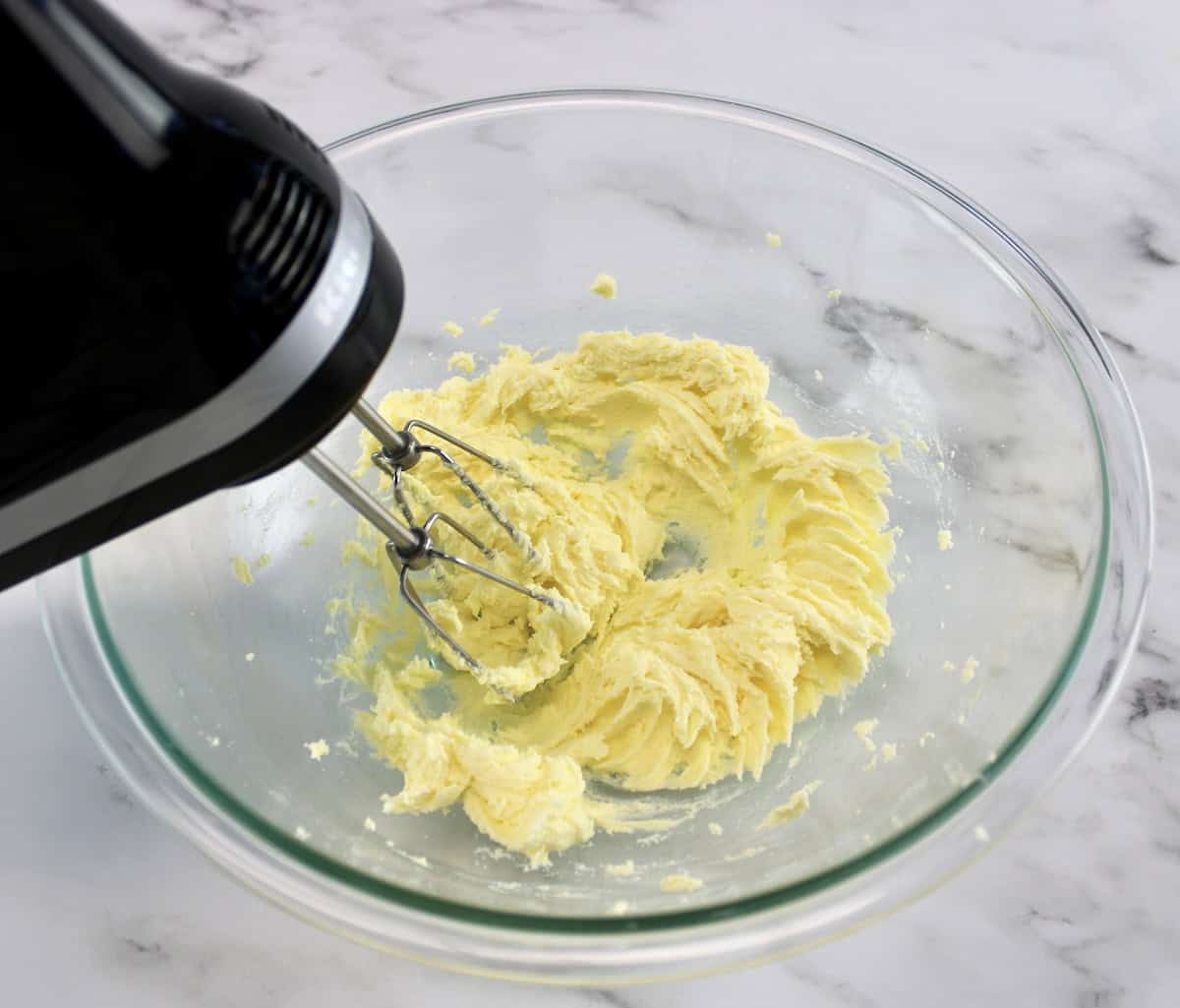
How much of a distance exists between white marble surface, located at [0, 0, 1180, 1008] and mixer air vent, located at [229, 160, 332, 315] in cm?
74

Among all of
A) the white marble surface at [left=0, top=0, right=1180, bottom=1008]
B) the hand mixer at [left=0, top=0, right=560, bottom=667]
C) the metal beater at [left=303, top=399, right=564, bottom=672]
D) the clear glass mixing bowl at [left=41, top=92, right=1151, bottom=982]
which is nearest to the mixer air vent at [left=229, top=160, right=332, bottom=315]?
the hand mixer at [left=0, top=0, right=560, bottom=667]

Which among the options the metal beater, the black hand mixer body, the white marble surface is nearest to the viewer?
the black hand mixer body

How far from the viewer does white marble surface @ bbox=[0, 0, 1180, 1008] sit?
1.07m

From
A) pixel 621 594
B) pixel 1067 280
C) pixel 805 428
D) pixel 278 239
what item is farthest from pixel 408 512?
pixel 1067 280

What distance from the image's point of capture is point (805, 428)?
137 cm

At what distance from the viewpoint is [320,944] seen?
108 cm

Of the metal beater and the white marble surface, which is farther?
the white marble surface

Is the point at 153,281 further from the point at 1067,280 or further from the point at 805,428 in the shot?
the point at 1067,280

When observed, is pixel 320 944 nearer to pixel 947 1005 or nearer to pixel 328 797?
pixel 328 797

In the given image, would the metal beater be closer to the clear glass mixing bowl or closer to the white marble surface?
the clear glass mixing bowl

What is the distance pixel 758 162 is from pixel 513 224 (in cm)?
33

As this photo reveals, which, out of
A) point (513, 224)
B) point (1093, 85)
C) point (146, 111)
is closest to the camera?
point (146, 111)

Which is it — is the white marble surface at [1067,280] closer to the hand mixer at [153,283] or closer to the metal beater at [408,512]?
the metal beater at [408,512]

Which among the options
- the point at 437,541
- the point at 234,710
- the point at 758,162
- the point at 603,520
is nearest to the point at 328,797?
the point at 234,710
